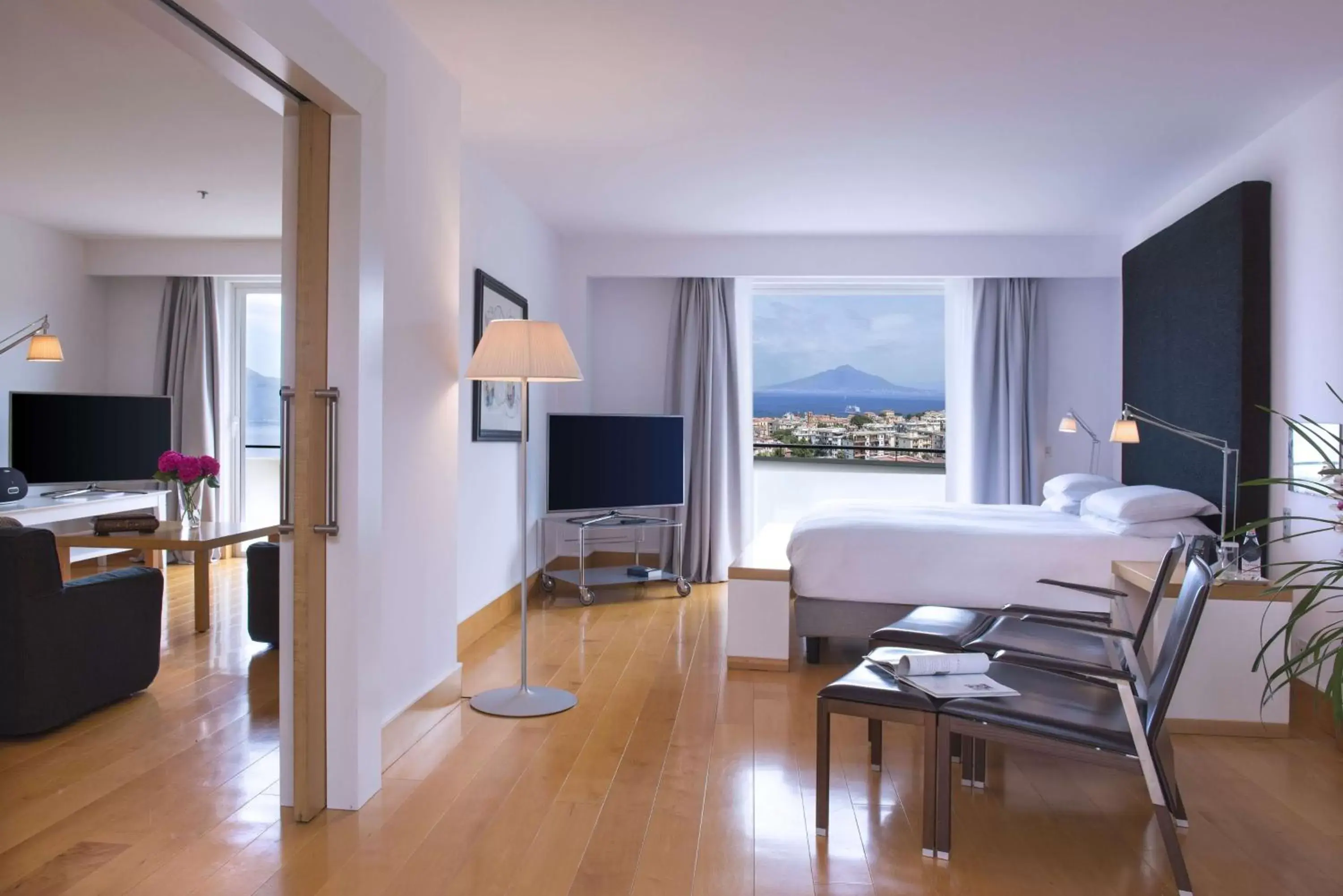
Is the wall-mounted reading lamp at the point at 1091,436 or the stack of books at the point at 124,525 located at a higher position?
the wall-mounted reading lamp at the point at 1091,436

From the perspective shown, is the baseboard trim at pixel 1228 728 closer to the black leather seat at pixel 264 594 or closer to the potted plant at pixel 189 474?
the black leather seat at pixel 264 594

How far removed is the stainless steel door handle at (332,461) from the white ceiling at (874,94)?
1.31 m

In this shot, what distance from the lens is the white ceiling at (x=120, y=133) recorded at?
334 centimetres

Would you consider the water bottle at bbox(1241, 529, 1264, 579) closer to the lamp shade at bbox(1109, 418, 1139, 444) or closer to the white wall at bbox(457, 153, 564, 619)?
the lamp shade at bbox(1109, 418, 1139, 444)

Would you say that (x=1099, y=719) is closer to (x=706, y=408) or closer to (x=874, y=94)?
(x=874, y=94)

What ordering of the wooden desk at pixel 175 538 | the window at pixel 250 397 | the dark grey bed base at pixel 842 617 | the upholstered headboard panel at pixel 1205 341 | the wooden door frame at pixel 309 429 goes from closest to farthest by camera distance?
the wooden door frame at pixel 309 429
the wooden desk at pixel 175 538
the upholstered headboard panel at pixel 1205 341
the dark grey bed base at pixel 842 617
the window at pixel 250 397

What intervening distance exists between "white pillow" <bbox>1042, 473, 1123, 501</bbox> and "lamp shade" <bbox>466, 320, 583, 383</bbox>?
10.1 feet

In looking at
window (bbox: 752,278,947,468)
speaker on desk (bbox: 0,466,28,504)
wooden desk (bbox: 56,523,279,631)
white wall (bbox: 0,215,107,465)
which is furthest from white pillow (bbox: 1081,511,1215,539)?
white wall (bbox: 0,215,107,465)

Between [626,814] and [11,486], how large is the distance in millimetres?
4375

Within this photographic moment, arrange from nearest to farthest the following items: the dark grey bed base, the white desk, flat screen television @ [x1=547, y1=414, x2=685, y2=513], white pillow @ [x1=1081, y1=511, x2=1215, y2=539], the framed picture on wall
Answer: white pillow @ [x1=1081, y1=511, x2=1215, y2=539], the dark grey bed base, the framed picture on wall, the white desk, flat screen television @ [x1=547, y1=414, x2=685, y2=513]

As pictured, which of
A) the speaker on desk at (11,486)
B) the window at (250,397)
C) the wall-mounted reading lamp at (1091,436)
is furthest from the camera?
the window at (250,397)

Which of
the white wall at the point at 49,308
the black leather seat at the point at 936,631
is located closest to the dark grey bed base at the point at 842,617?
the black leather seat at the point at 936,631

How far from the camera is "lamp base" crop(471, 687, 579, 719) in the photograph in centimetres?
356

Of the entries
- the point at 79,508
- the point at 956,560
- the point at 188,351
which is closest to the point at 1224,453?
the point at 956,560
